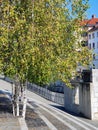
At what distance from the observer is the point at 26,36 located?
49.2 ft

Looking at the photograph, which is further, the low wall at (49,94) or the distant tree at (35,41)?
the low wall at (49,94)

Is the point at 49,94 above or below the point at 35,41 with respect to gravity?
below

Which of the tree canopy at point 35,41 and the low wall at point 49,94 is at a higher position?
the tree canopy at point 35,41

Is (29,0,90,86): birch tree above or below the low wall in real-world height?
above

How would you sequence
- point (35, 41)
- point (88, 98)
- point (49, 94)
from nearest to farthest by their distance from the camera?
point (35, 41) → point (88, 98) → point (49, 94)

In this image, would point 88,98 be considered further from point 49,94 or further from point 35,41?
point 49,94

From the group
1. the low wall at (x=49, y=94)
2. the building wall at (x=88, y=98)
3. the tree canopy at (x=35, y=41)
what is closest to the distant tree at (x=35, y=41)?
the tree canopy at (x=35, y=41)

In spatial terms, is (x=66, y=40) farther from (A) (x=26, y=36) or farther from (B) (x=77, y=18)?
(A) (x=26, y=36)

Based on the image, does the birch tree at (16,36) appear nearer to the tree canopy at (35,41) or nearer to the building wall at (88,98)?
the tree canopy at (35,41)

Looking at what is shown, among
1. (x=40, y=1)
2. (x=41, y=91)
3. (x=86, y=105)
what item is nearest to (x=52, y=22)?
(x=40, y=1)

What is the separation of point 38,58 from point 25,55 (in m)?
0.57

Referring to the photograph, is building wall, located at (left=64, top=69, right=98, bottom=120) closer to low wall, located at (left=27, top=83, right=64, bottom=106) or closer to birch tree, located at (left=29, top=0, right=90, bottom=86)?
birch tree, located at (left=29, top=0, right=90, bottom=86)

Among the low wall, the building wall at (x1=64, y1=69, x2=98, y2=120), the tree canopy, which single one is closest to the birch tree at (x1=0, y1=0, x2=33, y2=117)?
the tree canopy

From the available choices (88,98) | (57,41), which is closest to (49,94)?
(88,98)
